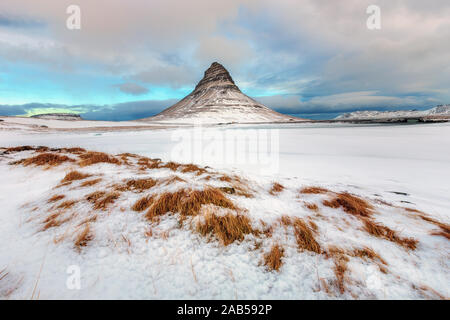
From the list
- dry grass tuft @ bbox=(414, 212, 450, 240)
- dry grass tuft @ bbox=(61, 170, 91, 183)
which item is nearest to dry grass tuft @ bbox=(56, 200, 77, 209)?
dry grass tuft @ bbox=(61, 170, 91, 183)

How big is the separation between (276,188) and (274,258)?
253 cm

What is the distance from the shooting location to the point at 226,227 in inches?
88.5

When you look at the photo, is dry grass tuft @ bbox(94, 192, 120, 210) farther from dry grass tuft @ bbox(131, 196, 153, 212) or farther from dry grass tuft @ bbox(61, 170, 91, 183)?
dry grass tuft @ bbox(61, 170, 91, 183)

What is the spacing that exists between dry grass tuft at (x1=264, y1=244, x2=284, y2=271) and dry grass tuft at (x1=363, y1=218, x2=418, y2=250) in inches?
58.5

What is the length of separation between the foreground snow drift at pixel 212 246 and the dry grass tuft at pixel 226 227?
0.01 meters

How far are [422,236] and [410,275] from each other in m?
1.04

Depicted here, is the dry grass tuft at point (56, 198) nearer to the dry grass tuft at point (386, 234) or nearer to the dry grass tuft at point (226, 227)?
the dry grass tuft at point (226, 227)

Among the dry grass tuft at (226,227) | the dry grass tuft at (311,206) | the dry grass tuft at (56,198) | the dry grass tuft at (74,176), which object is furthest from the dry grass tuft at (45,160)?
the dry grass tuft at (311,206)

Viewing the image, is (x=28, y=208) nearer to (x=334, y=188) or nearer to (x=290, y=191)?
(x=290, y=191)

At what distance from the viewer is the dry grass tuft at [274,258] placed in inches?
66.3

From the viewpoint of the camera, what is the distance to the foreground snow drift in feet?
4.84

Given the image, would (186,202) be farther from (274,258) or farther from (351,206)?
(351,206)
